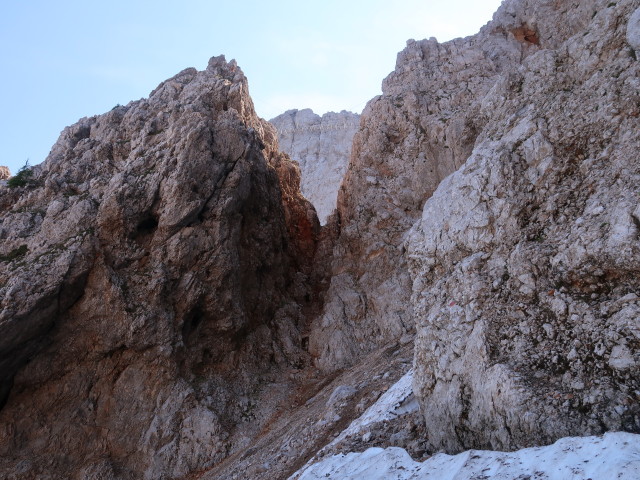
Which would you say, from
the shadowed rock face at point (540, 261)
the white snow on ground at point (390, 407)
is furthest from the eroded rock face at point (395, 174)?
the shadowed rock face at point (540, 261)

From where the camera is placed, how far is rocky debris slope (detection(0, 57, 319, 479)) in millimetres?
18578

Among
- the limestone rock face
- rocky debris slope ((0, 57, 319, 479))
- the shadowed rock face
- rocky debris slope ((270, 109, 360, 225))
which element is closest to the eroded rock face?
rocky debris slope ((0, 57, 319, 479))

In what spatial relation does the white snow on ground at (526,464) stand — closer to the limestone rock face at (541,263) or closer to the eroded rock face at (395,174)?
the limestone rock face at (541,263)

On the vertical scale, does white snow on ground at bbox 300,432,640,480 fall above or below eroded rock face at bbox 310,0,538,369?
below

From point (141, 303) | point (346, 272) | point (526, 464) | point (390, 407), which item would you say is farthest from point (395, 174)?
point (526, 464)

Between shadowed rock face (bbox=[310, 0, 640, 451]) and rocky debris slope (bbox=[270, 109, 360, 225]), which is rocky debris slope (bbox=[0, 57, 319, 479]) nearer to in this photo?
shadowed rock face (bbox=[310, 0, 640, 451])

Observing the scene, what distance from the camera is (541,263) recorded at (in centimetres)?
852

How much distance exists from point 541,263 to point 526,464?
3585 millimetres

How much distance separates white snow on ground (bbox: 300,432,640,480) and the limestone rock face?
543 mm

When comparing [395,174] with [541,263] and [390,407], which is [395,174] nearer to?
[390,407]

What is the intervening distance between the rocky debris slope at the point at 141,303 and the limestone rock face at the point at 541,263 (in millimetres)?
12735

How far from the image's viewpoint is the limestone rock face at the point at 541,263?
7055mm

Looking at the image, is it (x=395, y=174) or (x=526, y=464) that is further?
(x=395, y=174)

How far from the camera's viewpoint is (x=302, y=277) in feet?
94.0
